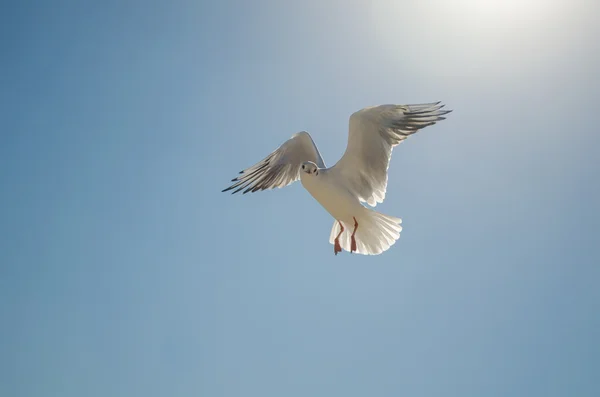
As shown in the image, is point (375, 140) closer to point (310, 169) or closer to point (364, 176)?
point (364, 176)

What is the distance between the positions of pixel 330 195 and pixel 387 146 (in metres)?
0.86

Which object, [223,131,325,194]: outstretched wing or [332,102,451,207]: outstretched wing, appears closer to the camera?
[332,102,451,207]: outstretched wing

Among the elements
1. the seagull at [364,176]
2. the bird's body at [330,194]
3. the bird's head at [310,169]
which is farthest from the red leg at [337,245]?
the bird's head at [310,169]

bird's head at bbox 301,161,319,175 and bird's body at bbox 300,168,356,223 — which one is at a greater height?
bird's head at bbox 301,161,319,175

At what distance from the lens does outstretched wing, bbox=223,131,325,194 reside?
791cm

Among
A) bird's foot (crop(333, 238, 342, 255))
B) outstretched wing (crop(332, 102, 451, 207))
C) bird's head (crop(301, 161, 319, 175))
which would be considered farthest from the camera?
bird's foot (crop(333, 238, 342, 255))

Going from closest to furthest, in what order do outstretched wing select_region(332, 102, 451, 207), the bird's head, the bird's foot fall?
the bird's head → outstretched wing select_region(332, 102, 451, 207) → the bird's foot

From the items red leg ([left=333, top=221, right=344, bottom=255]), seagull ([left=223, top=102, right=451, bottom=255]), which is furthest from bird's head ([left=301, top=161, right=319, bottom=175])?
red leg ([left=333, top=221, right=344, bottom=255])

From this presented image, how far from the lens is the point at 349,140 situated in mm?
7395

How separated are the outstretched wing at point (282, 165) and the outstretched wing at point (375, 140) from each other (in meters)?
0.50

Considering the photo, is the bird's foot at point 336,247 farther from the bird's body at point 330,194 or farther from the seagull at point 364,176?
the bird's body at point 330,194

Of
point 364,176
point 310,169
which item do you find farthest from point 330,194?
point 364,176

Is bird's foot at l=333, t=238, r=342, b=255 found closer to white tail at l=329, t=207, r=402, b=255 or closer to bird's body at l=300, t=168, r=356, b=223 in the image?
white tail at l=329, t=207, r=402, b=255

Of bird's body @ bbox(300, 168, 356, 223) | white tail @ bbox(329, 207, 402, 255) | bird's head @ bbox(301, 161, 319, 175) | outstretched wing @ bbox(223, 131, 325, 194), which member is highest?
outstretched wing @ bbox(223, 131, 325, 194)
